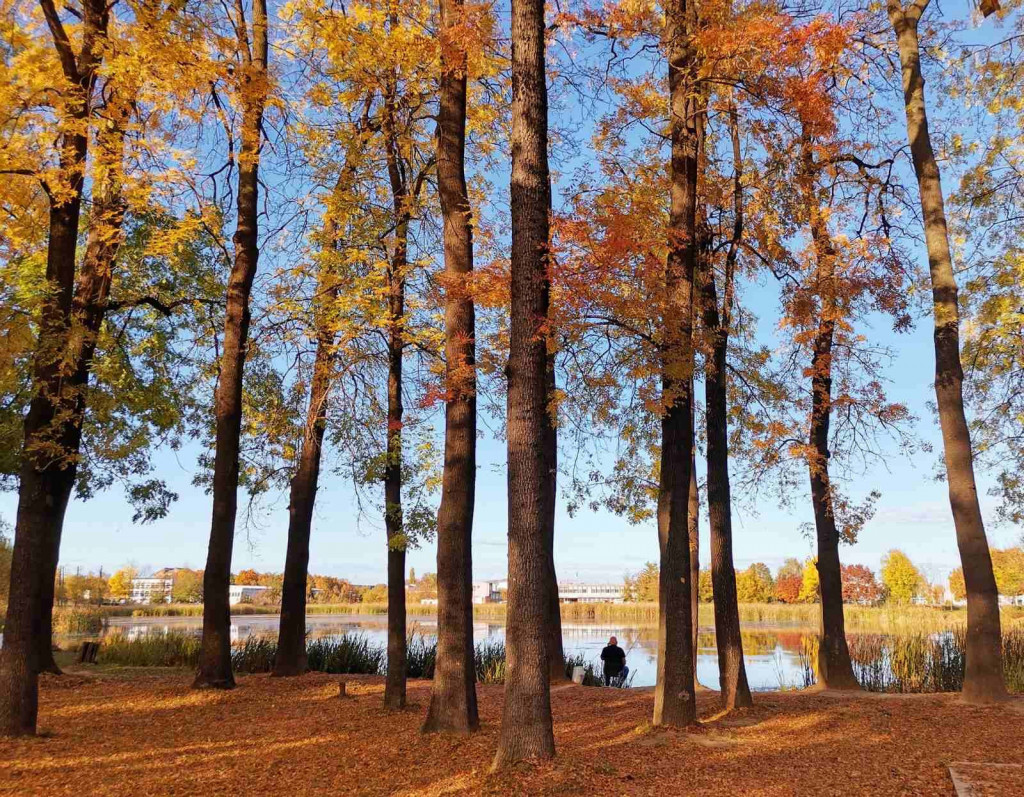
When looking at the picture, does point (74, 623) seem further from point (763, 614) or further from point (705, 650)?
point (763, 614)

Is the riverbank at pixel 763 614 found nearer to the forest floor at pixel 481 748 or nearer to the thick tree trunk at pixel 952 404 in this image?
the thick tree trunk at pixel 952 404

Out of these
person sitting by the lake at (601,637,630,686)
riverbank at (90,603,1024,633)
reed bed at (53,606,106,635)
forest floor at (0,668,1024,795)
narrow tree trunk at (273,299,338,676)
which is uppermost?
narrow tree trunk at (273,299,338,676)

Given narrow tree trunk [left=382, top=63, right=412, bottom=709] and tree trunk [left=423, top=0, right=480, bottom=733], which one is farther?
narrow tree trunk [left=382, top=63, right=412, bottom=709]

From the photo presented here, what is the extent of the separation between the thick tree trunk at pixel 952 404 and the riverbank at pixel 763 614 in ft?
25.9

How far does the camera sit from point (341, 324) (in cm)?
1053

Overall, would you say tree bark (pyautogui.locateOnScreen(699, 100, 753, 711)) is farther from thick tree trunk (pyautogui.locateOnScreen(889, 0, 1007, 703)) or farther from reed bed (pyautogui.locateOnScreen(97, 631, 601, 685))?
reed bed (pyautogui.locateOnScreen(97, 631, 601, 685))

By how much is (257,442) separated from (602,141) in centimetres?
855

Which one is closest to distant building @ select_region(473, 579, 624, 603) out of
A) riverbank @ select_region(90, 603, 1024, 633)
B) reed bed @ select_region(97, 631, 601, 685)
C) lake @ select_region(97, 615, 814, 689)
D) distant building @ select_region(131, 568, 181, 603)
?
distant building @ select_region(131, 568, 181, 603)

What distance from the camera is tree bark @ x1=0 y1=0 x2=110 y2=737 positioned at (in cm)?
795

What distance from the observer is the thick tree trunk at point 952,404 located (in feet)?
33.6

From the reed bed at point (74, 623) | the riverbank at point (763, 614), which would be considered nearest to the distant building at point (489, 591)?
the riverbank at point (763, 614)

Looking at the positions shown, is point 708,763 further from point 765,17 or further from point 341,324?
point 765,17

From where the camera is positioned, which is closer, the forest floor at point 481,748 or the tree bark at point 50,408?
the forest floor at point 481,748

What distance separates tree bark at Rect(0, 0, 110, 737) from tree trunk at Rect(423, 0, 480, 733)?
14.3ft
